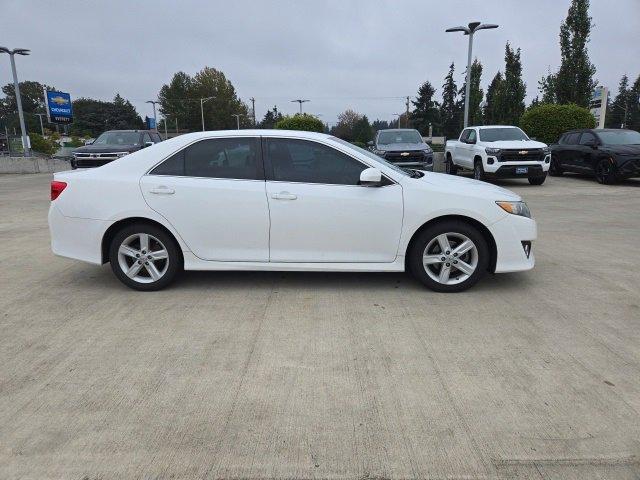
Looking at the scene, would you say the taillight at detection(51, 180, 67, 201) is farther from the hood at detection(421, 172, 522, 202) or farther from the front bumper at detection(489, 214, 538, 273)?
the front bumper at detection(489, 214, 538, 273)

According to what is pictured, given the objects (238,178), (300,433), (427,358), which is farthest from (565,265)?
(300,433)

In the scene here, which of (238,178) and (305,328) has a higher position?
(238,178)

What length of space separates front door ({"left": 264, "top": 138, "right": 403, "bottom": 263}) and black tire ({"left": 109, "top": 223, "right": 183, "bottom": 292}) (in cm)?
99

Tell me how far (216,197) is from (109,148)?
12.8 m

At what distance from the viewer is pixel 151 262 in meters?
4.85

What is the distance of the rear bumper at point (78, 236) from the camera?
4805mm

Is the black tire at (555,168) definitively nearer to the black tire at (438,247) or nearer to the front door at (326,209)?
the black tire at (438,247)

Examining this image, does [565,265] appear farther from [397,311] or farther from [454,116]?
[454,116]

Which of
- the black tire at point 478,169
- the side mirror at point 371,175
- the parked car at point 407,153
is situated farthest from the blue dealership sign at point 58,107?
the side mirror at point 371,175

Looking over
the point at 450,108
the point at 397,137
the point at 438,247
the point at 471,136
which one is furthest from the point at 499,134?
the point at 450,108

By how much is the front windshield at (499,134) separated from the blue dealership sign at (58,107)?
37735 millimetres

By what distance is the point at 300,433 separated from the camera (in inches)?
104

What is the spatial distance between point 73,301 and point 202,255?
1271 millimetres

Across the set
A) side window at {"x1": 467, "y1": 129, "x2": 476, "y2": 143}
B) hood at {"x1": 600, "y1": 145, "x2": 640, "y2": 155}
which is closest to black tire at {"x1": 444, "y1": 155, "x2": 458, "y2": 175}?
side window at {"x1": 467, "y1": 129, "x2": 476, "y2": 143}
